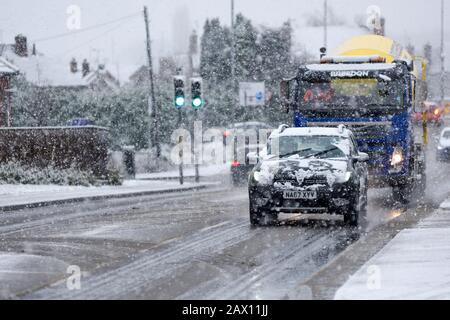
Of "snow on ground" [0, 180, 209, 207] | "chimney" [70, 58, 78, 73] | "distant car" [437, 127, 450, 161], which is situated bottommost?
"distant car" [437, 127, 450, 161]

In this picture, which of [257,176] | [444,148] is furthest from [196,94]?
[257,176]

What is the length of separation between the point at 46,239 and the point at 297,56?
76542 mm

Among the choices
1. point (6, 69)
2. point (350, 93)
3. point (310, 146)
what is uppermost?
point (6, 69)

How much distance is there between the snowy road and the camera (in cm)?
974

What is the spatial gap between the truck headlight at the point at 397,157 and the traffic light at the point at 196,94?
12733mm

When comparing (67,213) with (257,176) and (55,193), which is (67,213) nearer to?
(257,176)

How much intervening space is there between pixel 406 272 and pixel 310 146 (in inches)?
315

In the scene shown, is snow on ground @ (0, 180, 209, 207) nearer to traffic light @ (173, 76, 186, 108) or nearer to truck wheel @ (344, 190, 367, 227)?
traffic light @ (173, 76, 186, 108)

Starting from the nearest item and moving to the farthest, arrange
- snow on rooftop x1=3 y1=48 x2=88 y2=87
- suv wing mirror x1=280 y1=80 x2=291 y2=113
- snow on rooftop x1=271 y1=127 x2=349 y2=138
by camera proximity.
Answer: snow on rooftop x1=271 y1=127 x2=349 y2=138
suv wing mirror x1=280 y1=80 x2=291 y2=113
snow on rooftop x1=3 y1=48 x2=88 y2=87

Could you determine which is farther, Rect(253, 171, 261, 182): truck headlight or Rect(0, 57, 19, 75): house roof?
Rect(0, 57, 19, 75): house roof

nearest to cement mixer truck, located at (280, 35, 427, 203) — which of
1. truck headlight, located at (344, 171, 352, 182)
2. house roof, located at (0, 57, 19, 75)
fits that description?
truck headlight, located at (344, 171, 352, 182)

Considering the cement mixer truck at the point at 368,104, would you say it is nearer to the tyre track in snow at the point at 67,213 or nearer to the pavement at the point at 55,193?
the tyre track in snow at the point at 67,213

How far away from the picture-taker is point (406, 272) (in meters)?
10.5

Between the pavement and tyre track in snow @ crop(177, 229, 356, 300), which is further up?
tyre track in snow @ crop(177, 229, 356, 300)
